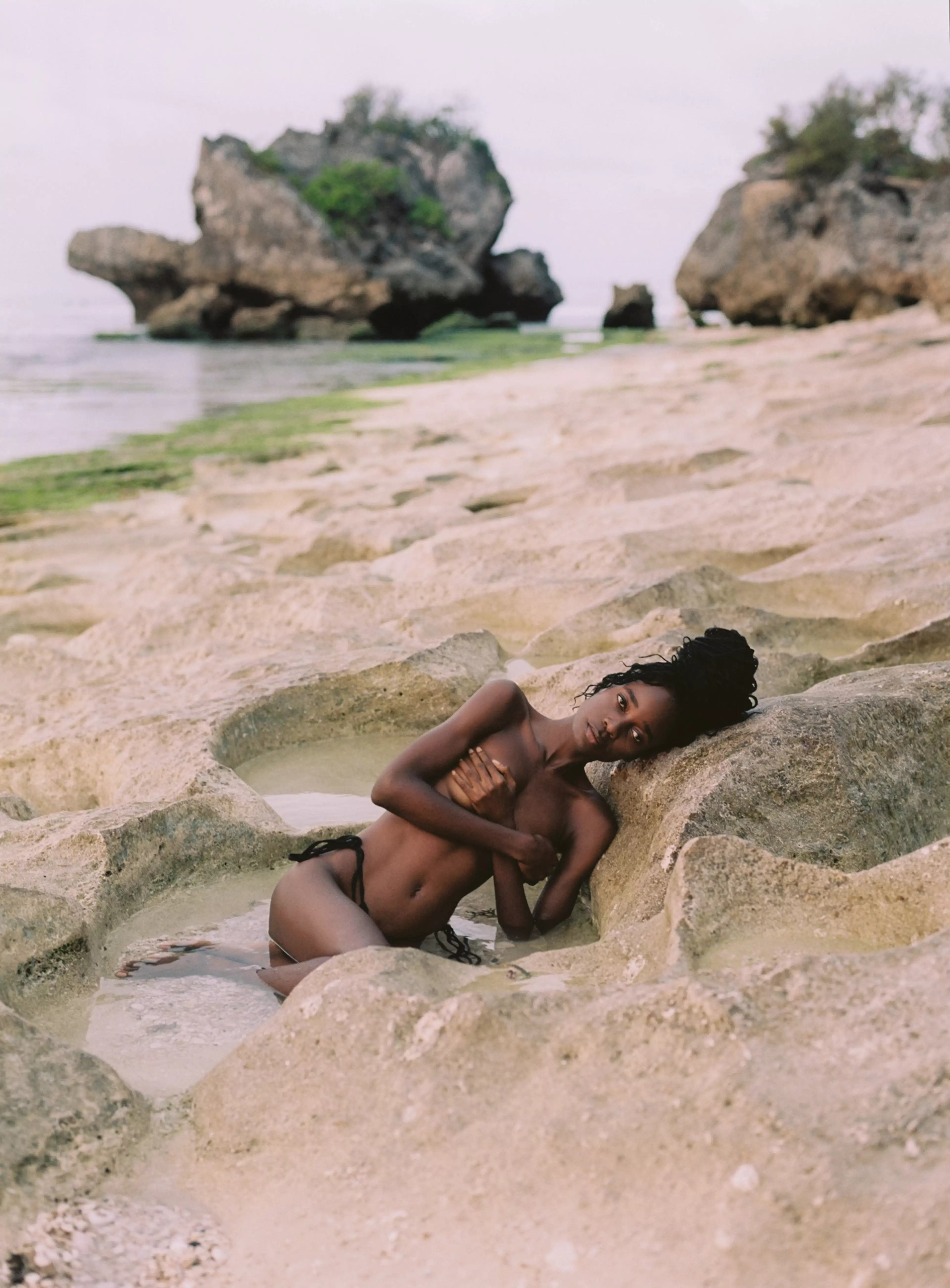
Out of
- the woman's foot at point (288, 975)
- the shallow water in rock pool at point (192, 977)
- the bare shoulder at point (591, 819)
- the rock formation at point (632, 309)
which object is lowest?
the shallow water in rock pool at point (192, 977)

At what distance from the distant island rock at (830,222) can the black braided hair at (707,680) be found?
24.2m

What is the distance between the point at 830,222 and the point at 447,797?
30220mm

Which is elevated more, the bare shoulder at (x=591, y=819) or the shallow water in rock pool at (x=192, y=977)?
the bare shoulder at (x=591, y=819)

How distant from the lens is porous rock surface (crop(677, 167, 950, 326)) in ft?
91.7

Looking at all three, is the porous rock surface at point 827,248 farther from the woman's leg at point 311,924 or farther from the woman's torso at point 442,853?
the woman's leg at point 311,924

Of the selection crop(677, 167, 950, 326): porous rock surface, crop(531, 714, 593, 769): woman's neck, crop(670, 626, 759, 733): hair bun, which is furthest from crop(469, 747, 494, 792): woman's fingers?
crop(677, 167, 950, 326): porous rock surface

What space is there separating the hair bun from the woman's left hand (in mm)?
452

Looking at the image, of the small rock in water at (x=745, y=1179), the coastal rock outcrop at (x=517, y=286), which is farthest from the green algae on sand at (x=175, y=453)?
the coastal rock outcrop at (x=517, y=286)

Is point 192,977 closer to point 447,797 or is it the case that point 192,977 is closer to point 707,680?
point 447,797

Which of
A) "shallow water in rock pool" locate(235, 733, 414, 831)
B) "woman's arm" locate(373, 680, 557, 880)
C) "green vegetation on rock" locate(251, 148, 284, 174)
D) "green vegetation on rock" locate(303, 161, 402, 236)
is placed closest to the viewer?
"woman's arm" locate(373, 680, 557, 880)

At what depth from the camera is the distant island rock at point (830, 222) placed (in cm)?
2828

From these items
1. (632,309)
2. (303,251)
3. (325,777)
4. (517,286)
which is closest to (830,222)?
(632,309)

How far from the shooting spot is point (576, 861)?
297 centimetres

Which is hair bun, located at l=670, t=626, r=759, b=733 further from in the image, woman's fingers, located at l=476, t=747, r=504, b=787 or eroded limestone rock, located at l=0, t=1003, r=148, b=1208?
eroded limestone rock, located at l=0, t=1003, r=148, b=1208
